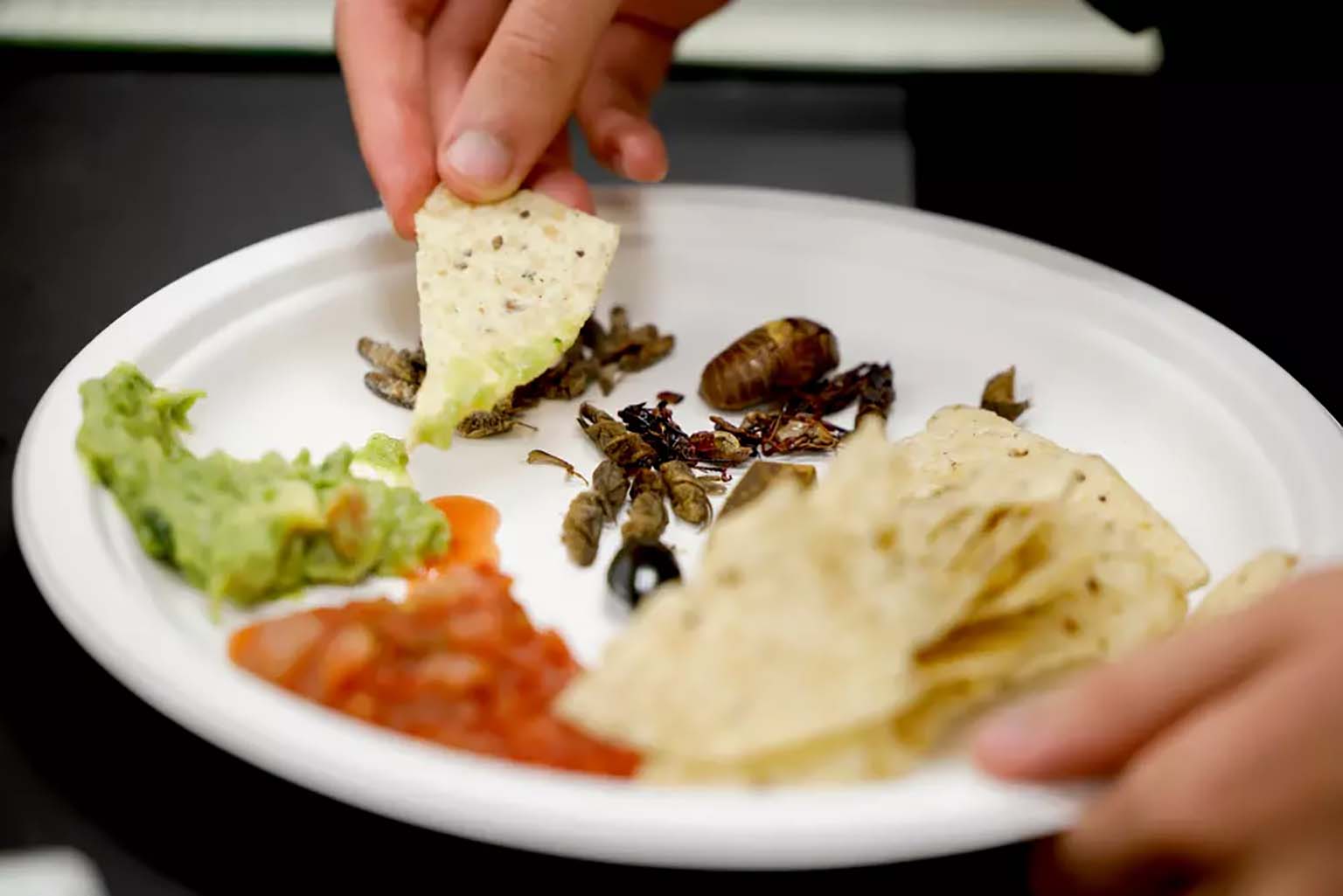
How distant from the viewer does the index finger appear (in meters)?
2.34

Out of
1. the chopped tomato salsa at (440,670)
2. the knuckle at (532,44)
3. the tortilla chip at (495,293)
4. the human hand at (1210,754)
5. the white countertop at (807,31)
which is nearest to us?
the human hand at (1210,754)

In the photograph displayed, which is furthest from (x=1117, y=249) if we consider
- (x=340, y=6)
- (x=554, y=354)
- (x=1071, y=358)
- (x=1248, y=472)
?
(x=340, y=6)

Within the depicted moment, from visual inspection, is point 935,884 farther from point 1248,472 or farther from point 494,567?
point 1248,472

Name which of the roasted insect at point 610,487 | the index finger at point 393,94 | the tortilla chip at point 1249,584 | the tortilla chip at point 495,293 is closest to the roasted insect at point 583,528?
the roasted insect at point 610,487

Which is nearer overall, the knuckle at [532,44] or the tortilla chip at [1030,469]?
the tortilla chip at [1030,469]

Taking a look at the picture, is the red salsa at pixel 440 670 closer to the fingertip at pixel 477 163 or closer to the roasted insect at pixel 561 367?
the roasted insect at pixel 561 367

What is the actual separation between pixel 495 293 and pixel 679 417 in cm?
42

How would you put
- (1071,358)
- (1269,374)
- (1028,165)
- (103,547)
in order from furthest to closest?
1. (1028,165)
2. (1071,358)
3. (1269,374)
4. (103,547)

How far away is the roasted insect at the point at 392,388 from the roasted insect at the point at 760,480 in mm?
616

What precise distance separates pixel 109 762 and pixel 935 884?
1025 millimetres

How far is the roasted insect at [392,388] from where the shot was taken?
226 centimetres

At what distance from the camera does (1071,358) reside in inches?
93.9

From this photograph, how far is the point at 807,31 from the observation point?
391 centimetres

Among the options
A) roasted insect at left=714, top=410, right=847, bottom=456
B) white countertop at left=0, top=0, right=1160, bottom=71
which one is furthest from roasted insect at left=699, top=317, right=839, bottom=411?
white countertop at left=0, top=0, right=1160, bottom=71
